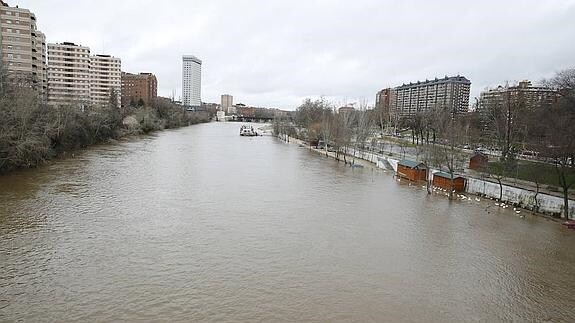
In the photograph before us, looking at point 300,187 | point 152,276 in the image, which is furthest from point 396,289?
point 300,187

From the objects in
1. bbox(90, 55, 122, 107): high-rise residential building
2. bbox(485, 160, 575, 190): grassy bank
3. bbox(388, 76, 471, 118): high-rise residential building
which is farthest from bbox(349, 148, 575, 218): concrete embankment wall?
bbox(90, 55, 122, 107): high-rise residential building

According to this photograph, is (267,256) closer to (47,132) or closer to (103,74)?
(47,132)

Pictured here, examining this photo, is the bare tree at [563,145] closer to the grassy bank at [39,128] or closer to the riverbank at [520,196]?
the riverbank at [520,196]

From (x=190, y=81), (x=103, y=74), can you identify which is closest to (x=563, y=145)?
(x=103, y=74)

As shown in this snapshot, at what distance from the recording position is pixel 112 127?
43.9 metres

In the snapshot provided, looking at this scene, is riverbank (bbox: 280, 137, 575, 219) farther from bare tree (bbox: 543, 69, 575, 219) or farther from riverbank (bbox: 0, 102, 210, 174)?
riverbank (bbox: 0, 102, 210, 174)

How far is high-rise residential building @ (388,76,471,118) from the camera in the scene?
7226cm

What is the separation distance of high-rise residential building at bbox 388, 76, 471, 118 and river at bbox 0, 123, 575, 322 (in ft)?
168

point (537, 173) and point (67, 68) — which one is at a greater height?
point (67, 68)

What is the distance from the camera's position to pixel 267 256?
1105cm

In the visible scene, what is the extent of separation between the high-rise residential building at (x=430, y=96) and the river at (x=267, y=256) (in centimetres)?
5111

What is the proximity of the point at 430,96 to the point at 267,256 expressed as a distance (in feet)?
254

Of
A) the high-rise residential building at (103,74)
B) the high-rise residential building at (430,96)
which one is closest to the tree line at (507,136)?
the high-rise residential building at (430,96)

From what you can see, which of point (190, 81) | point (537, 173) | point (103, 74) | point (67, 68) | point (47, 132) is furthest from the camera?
point (190, 81)
